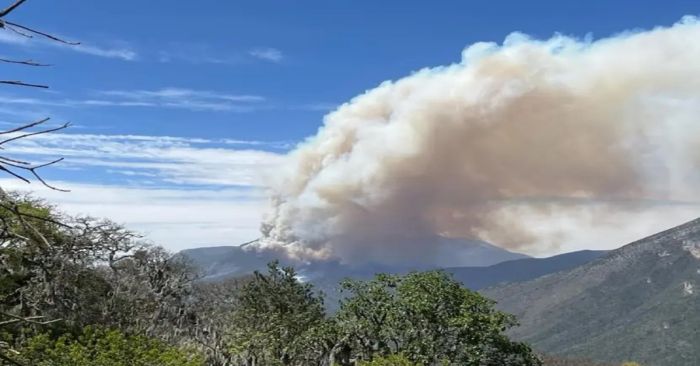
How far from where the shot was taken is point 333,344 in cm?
4712

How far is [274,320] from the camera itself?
170 ft

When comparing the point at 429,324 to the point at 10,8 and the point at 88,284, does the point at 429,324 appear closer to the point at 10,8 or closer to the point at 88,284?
the point at 88,284

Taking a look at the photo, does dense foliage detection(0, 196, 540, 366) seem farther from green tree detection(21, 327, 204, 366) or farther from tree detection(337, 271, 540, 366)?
green tree detection(21, 327, 204, 366)

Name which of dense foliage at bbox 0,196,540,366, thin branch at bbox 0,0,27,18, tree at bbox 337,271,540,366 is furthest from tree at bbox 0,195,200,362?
thin branch at bbox 0,0,27,18

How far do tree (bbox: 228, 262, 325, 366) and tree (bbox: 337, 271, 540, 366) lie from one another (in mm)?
3446

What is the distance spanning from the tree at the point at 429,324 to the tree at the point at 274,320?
3446 millimetres

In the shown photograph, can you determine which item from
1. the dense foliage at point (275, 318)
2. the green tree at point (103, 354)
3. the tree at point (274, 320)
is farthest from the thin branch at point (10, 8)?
the tree at point (274, 320)

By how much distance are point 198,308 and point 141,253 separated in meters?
6.99

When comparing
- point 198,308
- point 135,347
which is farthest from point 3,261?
point 198,308

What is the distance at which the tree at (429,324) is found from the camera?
44531mm

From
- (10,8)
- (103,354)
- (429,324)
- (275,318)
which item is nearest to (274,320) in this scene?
(275,318)

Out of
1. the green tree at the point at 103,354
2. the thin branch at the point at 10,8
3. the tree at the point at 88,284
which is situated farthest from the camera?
the tree at the point at 88,284

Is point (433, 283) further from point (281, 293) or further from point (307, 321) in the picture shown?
point (281, 293)

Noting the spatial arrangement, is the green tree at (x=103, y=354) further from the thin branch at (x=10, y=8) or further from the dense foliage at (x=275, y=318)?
the thin branch at (x=10, y=8)
